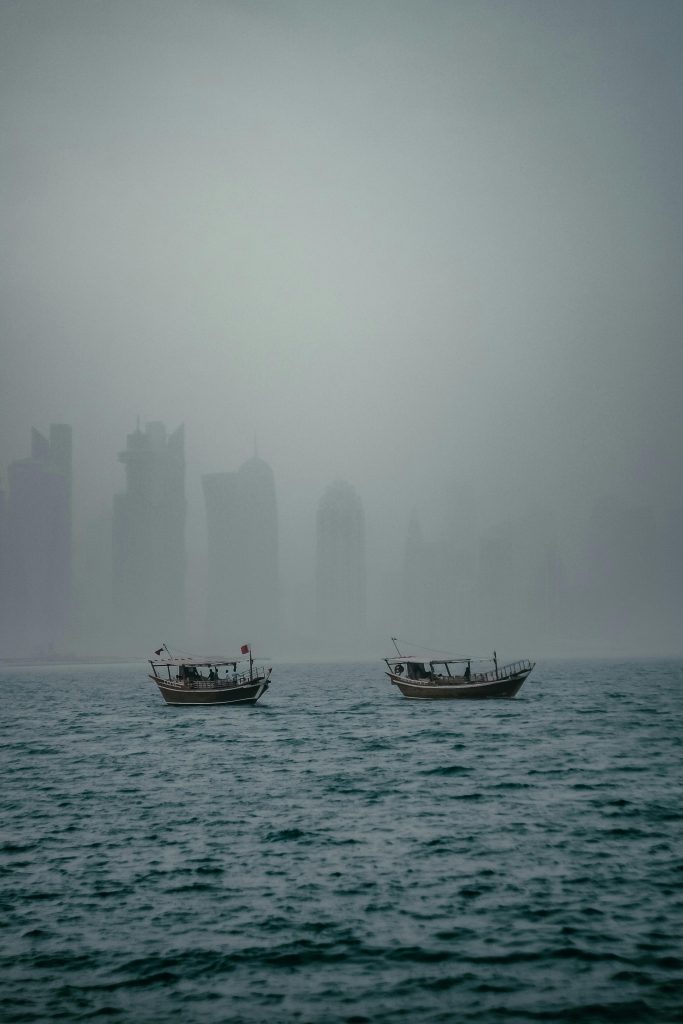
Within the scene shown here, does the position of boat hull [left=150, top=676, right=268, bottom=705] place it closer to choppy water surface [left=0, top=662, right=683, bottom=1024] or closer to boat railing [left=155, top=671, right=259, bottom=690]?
boat railing [left=155, top=671, right=259, bottom=690]

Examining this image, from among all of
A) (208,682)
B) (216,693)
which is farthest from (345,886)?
(208,682)

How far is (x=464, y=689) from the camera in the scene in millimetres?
89375

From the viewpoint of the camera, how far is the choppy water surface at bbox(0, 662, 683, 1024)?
727 inches

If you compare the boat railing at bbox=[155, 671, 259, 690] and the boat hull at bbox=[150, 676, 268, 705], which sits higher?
the boat railing at bbox=[155, 671, 259, 690]

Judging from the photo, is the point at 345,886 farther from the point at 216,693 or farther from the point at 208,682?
the point at 208,682

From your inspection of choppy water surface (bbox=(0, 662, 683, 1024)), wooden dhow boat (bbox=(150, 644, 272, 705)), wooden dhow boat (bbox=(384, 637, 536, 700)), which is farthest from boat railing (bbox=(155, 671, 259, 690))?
choppy water surface (bbox=(0, 662, 683, 1024))

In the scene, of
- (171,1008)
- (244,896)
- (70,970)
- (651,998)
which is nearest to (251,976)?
(171,1008)

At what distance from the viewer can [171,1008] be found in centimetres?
A: 1789

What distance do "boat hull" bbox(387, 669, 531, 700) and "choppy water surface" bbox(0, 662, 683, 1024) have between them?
33.4 meters

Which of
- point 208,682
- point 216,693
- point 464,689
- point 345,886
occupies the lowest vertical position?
point 345,886

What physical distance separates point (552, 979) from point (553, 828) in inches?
562

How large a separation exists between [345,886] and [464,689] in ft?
213

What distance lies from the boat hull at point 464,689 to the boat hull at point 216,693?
53.7 feet

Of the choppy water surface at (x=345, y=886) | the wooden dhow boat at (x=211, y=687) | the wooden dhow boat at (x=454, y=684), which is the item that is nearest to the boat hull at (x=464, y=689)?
the wooden dhow boat at (x=454, y=684)
